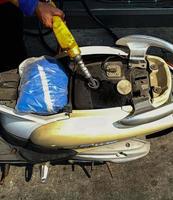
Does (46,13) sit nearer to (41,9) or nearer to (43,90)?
(41,9)

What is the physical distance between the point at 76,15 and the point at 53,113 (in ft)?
4.95

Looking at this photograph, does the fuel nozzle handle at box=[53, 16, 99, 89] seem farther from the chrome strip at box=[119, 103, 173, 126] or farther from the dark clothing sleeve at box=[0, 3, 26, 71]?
the dark clothing sleeve at box=[0, 3, 26, 71]

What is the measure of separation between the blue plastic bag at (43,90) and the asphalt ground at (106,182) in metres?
0.58

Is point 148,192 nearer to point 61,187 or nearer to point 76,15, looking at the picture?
point 61,187

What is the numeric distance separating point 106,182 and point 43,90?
719 millimetres

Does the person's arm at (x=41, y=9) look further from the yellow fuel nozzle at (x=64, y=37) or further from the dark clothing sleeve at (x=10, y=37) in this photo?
the dark clothing sleeve at (x=10, y=37)

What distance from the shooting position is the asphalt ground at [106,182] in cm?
242

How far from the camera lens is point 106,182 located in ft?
8.10

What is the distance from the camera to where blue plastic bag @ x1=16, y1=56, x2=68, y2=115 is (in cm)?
204

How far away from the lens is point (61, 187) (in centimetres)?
246

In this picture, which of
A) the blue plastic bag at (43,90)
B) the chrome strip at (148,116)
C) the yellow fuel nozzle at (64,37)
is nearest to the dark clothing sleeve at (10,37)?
the blue plastic bag at (43,90)

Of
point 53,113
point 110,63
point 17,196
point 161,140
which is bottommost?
point 17,196

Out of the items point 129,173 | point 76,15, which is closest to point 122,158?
point 129,173

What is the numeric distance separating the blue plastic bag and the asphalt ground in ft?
1.91
